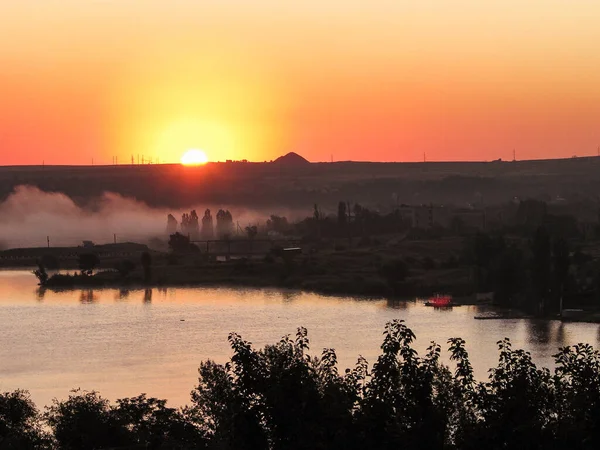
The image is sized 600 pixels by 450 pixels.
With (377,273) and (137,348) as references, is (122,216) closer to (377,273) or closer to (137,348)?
(377,273)

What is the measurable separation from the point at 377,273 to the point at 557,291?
8.30 metres

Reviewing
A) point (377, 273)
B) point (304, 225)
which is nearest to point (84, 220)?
point (304, 225)

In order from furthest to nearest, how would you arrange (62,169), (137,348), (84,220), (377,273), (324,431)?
(62,169) < (84,220) < (377,273) < (137,348) < (324,431)

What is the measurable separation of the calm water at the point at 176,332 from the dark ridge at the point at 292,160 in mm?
74376

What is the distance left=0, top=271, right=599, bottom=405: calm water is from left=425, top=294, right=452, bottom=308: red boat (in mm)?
501

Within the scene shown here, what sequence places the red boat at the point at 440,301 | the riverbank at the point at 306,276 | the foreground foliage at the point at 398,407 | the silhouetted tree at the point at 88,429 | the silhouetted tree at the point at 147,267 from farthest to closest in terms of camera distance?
the silhouetted tree at the point at 147,267 < the riverbank at the point at 306,276 < the red boat at the point at 440,301 < the silhouetted tree at the point at 88,429 < the foreground foliage at the point at 398,407

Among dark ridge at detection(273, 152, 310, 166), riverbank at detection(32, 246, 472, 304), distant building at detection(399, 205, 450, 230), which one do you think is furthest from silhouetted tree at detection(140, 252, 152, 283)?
dark ridge at detection(273, 152, 310, 166)

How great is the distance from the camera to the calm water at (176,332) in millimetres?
18125

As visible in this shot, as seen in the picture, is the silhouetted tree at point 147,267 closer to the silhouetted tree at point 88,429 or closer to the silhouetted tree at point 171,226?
the silhouetted tree at point 171,226

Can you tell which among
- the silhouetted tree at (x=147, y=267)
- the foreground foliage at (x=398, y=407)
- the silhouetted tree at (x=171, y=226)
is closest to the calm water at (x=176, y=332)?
the silhouetted tree at (x=147, y=267)

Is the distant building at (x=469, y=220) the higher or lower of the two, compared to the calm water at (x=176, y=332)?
higher

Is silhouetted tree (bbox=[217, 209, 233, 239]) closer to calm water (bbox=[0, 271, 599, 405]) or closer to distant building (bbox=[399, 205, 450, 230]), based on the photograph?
distant building (bbox=[399, 205, 450, 230])

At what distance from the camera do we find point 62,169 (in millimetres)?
97125

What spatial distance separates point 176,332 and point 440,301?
781 centimetres
